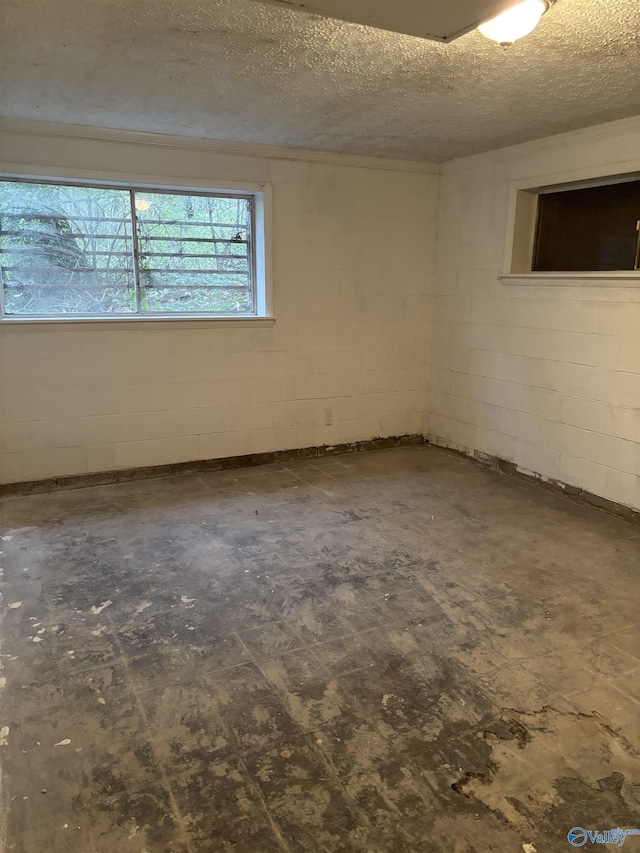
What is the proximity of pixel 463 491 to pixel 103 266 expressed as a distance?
3.25m

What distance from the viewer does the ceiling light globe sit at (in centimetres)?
214

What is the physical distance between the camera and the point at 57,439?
4.42m

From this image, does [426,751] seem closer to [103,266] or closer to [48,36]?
[48,36]

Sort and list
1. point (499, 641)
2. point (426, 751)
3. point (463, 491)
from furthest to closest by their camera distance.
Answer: point (463, 491)
point (499, 641)
point (426, 751)

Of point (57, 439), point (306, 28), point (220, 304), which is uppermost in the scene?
point (306, 28)

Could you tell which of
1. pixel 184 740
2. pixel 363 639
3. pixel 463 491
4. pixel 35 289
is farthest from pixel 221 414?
pixel 184 740

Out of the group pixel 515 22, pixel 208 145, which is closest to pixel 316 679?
pixel 515 22

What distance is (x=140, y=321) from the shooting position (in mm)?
4520

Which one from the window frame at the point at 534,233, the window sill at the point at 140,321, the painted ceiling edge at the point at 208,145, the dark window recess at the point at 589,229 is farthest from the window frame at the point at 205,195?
the dark window recess at the point at 589,229

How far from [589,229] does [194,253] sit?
9.92 feet

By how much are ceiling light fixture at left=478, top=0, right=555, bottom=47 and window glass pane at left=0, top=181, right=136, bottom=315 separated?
10.1ft

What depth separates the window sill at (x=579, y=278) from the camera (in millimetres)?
3861

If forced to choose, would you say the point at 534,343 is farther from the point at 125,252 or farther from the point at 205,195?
the point at 125,252

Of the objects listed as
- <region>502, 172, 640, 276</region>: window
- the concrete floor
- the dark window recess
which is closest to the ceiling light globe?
<region>502, 172, 640, 276</region>: window
